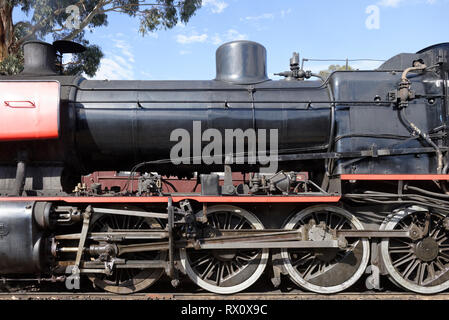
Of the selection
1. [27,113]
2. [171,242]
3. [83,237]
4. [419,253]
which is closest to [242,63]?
[171,242]

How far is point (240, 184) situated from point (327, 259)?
1.55m

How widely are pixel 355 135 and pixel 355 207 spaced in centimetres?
Result: 99

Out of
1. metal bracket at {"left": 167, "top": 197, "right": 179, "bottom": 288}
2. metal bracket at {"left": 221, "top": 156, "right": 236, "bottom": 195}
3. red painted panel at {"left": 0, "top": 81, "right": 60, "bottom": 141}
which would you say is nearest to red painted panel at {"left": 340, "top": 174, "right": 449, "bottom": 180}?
metal bracket at {"left": 221, "top": 156, "right": 236, "bottom": 195}

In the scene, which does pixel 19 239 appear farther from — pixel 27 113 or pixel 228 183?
pixel 228 183

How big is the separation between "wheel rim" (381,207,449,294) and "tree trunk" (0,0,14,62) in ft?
46.0

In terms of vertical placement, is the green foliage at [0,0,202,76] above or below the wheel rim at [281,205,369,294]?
above

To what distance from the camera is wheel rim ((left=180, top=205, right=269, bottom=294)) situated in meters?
4.20

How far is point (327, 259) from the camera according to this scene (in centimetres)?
430

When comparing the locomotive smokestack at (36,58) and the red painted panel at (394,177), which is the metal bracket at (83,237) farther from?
the red painted panel at (394,177)

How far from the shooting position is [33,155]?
4.30 metres

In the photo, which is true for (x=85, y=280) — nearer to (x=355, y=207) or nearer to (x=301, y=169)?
(x=301, y=169)
